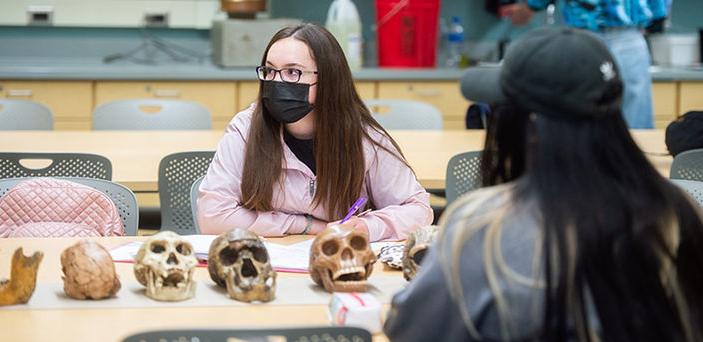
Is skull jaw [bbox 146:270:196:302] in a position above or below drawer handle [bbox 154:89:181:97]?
below

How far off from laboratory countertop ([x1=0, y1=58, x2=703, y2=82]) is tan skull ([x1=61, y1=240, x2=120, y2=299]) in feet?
13.7

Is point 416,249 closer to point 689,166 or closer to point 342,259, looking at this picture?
point 342,259

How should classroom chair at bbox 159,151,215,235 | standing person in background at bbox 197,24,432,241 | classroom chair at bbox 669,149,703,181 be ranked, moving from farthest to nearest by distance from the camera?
classroom chair at bbox 159,151,215,235
classroom chair at bbox 669,149,703,181
standing person in background at bbox 197,24,432,241

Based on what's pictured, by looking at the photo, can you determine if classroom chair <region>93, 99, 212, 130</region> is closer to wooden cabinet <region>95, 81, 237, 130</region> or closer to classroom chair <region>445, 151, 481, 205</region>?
wooden cabinet <region>95, 81, 237, 130</region>

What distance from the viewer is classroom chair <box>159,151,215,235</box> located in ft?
11.6

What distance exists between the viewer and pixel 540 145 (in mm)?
1286

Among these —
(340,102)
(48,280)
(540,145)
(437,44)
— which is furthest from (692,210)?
(437,44)

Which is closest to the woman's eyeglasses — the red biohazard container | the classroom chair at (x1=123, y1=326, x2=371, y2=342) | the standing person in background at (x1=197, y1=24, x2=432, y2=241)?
the standing person in background at (x1=197, y1=24, x2=432, y2=241)

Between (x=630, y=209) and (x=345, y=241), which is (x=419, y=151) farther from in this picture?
(x=630, y=209)

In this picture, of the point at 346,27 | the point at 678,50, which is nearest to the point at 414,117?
the point at 346,27

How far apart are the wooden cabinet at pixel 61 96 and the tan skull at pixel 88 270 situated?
4.18m

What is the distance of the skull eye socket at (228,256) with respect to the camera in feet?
6.59

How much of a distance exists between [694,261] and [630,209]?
0.47 feet

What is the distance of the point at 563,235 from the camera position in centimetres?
125
